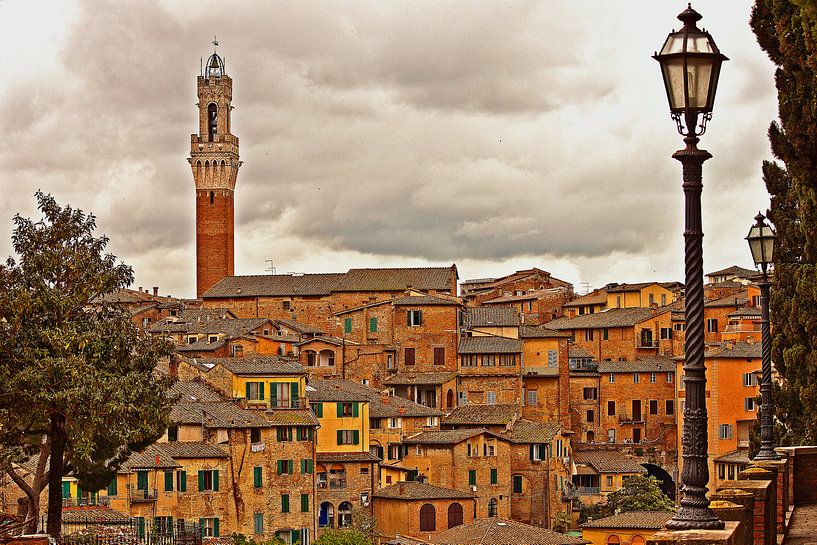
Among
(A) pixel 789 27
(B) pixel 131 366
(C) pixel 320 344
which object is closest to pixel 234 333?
(C) pixel 320 344

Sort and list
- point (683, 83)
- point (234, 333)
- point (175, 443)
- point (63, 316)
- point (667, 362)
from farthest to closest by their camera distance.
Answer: point (667, 362) → point (234, 333) → point (175, 443) → point (63, 316) → point (683, 83)

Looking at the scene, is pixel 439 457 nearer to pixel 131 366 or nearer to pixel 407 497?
pixel 407 497

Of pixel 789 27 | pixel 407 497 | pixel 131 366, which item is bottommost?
pixel 407 497

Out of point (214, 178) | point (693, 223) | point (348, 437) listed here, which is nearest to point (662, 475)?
point (348, 437)

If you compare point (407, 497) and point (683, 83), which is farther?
point (407, 497)

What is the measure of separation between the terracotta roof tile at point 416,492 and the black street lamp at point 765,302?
143 feet

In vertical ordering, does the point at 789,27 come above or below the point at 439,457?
above

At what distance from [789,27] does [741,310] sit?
69.2m

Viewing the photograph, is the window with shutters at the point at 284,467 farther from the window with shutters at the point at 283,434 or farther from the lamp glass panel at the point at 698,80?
the lamp glass panel at the point at 698,80

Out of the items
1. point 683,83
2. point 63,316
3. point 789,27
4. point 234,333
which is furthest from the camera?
point 234,333

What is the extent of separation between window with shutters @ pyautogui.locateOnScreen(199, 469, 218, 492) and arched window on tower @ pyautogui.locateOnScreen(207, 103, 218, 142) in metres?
67.4

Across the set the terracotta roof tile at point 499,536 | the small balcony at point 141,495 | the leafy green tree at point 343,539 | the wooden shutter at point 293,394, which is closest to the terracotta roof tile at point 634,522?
the terracotta roof tile at point 499,536

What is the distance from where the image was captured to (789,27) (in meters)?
16.1

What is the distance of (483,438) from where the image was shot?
68438 millimetres
